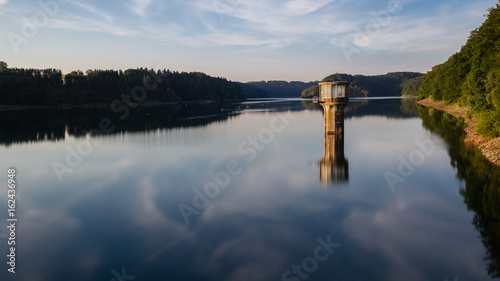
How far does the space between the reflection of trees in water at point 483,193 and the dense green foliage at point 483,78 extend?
392 cm

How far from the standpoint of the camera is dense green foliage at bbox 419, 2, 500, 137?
33.9m

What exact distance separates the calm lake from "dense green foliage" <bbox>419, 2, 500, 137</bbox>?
441cm

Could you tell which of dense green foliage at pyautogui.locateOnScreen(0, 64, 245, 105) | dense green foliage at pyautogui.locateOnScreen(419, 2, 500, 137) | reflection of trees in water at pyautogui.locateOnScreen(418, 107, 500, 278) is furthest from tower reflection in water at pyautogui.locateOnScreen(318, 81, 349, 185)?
dense green foliage at pyautogui.locateOnScreen(0, 64, 245, 105)

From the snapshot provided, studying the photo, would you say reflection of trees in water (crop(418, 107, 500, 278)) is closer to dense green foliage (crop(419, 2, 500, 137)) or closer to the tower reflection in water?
dense green foliage (crop(419, 2, 500, 137))

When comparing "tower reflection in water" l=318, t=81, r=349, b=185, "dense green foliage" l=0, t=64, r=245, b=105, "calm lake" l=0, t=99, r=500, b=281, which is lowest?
"calm lake" l=0, t=99, r=500, b=281

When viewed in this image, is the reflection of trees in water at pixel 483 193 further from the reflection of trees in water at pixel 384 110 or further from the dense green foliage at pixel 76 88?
the dense green foliage at pixel 76 88

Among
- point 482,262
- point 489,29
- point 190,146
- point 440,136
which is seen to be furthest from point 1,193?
point 489,29

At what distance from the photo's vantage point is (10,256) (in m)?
14.4

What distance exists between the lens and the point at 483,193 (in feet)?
69.8

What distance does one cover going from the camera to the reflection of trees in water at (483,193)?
14.4 m

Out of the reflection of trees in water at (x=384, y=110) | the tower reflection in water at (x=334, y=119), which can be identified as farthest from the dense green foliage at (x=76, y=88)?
the tower reflection in water at (x=334, y=119)

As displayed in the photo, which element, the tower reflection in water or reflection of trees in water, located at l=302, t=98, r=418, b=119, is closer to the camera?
the tower reflection in water

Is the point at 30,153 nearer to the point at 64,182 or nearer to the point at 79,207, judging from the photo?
the point at 64,182

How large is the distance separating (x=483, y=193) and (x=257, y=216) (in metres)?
14.7
